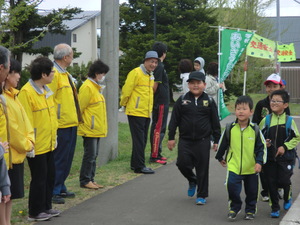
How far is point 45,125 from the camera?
643 cm

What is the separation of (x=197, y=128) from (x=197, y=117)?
0.47ft

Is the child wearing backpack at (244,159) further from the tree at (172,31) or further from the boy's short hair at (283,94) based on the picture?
the tree at (172,31)

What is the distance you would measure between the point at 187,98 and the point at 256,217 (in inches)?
69.7

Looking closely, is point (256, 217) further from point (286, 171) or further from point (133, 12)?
point (133, 12)

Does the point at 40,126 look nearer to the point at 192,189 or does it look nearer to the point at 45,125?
the point at 45,125

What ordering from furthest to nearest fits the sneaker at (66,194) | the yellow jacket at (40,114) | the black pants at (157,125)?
the black pants at (157,125)
the sneaker at (66,194)
the yellow jacket at (40,114)

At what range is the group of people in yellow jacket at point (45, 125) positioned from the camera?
515 centimetres

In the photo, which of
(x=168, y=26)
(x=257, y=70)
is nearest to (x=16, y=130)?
(x=168, y=26)

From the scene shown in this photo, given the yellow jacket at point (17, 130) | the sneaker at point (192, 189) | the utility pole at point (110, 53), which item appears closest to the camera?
the yellow jacket at point (17, 130)

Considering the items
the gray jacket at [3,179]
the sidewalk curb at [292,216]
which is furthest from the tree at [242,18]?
the gray jacket at [3,179]

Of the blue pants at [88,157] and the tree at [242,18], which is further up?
the tree at [242,18]

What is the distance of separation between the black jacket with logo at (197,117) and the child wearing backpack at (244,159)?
74 centimetres

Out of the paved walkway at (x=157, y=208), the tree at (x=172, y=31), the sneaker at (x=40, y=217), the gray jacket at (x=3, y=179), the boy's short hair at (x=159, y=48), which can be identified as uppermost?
the tree at (x=172, y=31)

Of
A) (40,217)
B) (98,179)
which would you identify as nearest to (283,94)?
(40,217)
